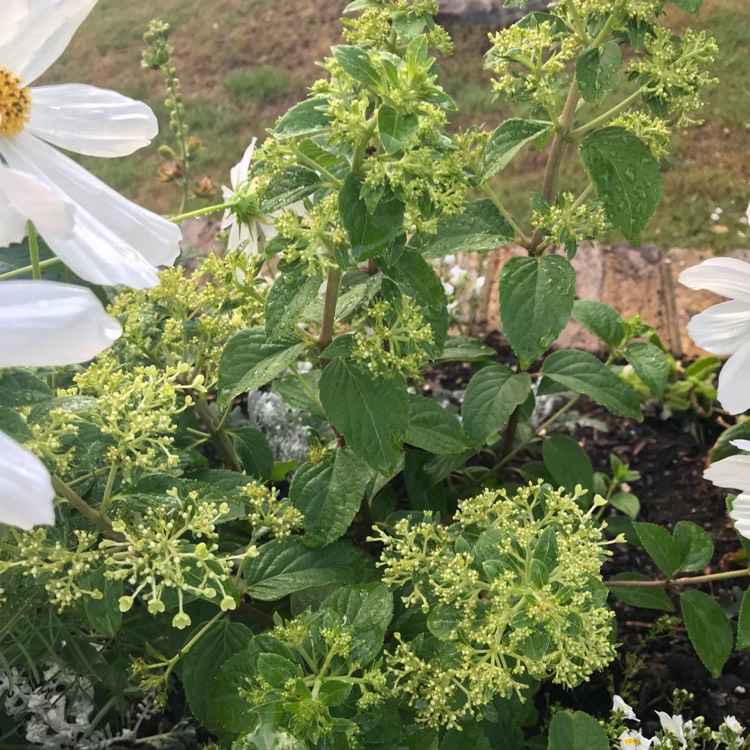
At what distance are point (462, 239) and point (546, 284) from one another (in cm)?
11

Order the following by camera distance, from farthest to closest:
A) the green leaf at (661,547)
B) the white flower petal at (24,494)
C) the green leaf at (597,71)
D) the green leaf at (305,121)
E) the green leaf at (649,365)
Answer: the green leaf at (649,365), the green leaf at (661,547), the green leaf at (597,71), the green leaf at (305,121), the white flower petal at (24,494)

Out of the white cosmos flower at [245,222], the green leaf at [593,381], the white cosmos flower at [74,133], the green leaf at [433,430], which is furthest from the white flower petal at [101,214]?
the green leaf at [593,381]

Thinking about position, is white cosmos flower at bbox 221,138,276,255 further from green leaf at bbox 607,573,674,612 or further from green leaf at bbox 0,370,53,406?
green leaf at bbox 607,573,674,612

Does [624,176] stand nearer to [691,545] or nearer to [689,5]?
[689,5]

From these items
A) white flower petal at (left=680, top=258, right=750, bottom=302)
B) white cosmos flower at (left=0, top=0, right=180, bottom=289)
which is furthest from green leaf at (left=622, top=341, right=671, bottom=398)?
white cosmos flower at (left=0, top=0, right=180, bottom=289)

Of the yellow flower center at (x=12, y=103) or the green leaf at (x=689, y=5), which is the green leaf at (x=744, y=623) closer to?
the green leaf at (x=689, y=5)

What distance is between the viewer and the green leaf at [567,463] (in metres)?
1.24

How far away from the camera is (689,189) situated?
2205 millimetres

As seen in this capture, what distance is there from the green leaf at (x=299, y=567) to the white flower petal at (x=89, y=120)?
0.45 meters

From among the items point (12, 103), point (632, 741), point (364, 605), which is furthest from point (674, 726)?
point (12, 103)

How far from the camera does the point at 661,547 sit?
1.07 m

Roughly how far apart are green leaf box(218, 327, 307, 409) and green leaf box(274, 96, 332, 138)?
0.22 meters

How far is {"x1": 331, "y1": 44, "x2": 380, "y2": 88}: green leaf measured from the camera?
67 cm

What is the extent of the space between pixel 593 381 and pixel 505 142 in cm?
39
